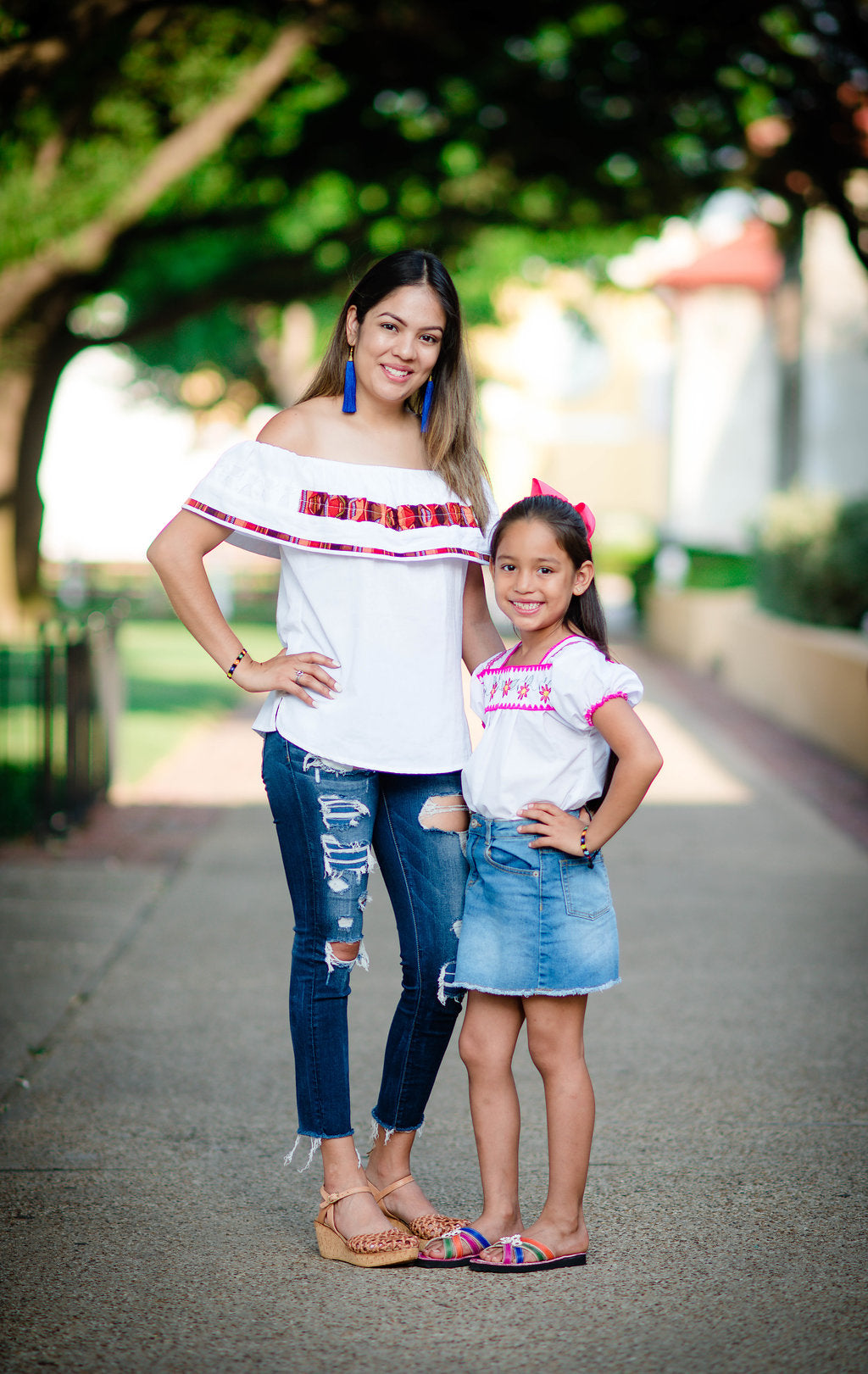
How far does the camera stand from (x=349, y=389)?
3143 mm

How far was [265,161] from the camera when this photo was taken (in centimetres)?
1619

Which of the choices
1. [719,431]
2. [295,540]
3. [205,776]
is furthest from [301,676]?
[719,431]

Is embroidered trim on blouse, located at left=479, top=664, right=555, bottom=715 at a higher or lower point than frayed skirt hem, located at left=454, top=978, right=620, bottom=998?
higher

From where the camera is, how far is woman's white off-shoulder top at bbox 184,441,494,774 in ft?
9.84

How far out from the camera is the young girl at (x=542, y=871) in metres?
2.94

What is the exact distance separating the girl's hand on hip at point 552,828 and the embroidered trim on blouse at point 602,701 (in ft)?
0.65

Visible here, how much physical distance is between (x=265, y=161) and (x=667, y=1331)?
50.3ft

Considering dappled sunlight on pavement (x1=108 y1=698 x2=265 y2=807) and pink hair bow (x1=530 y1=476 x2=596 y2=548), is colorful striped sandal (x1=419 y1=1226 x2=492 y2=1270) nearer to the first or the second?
pink hair bow (x1=530 y1=476 x2=596 y2=548)

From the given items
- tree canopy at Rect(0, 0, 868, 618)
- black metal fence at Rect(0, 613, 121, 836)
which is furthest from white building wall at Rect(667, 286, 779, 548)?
black metal fence at Rect(0, 613, 121, 836)

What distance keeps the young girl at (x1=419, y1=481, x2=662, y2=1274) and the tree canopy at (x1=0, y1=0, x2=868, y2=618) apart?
7.80 metres

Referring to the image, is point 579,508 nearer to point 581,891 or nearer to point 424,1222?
point 581,891

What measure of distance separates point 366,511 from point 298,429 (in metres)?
0.24

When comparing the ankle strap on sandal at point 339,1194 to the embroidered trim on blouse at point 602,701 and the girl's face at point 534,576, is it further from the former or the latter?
the girl's face at point 534,576

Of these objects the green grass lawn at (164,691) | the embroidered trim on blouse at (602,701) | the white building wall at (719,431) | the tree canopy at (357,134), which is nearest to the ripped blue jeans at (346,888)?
the embroidered trim on blouse at (602,701)
